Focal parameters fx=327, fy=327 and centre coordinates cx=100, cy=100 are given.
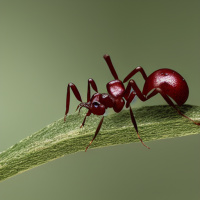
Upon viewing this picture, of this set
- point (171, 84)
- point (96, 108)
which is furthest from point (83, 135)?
point (171, 84)

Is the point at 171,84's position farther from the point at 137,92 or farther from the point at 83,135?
the point at 83,135

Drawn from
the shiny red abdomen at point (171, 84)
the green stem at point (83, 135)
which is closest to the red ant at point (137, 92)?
the shiny red abdomen at point (171, 84)

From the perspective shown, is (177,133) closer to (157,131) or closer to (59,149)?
(157,131)

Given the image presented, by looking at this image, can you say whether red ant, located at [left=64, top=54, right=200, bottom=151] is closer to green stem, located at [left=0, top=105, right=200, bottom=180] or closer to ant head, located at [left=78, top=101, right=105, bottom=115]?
ant head, located at [left=78, top=101, right=105, bottom=115]

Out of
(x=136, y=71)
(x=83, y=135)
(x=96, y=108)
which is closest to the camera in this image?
(x=83, y=135)

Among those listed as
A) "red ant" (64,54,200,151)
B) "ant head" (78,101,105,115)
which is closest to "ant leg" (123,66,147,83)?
"red ant" (64,54,200,151)
